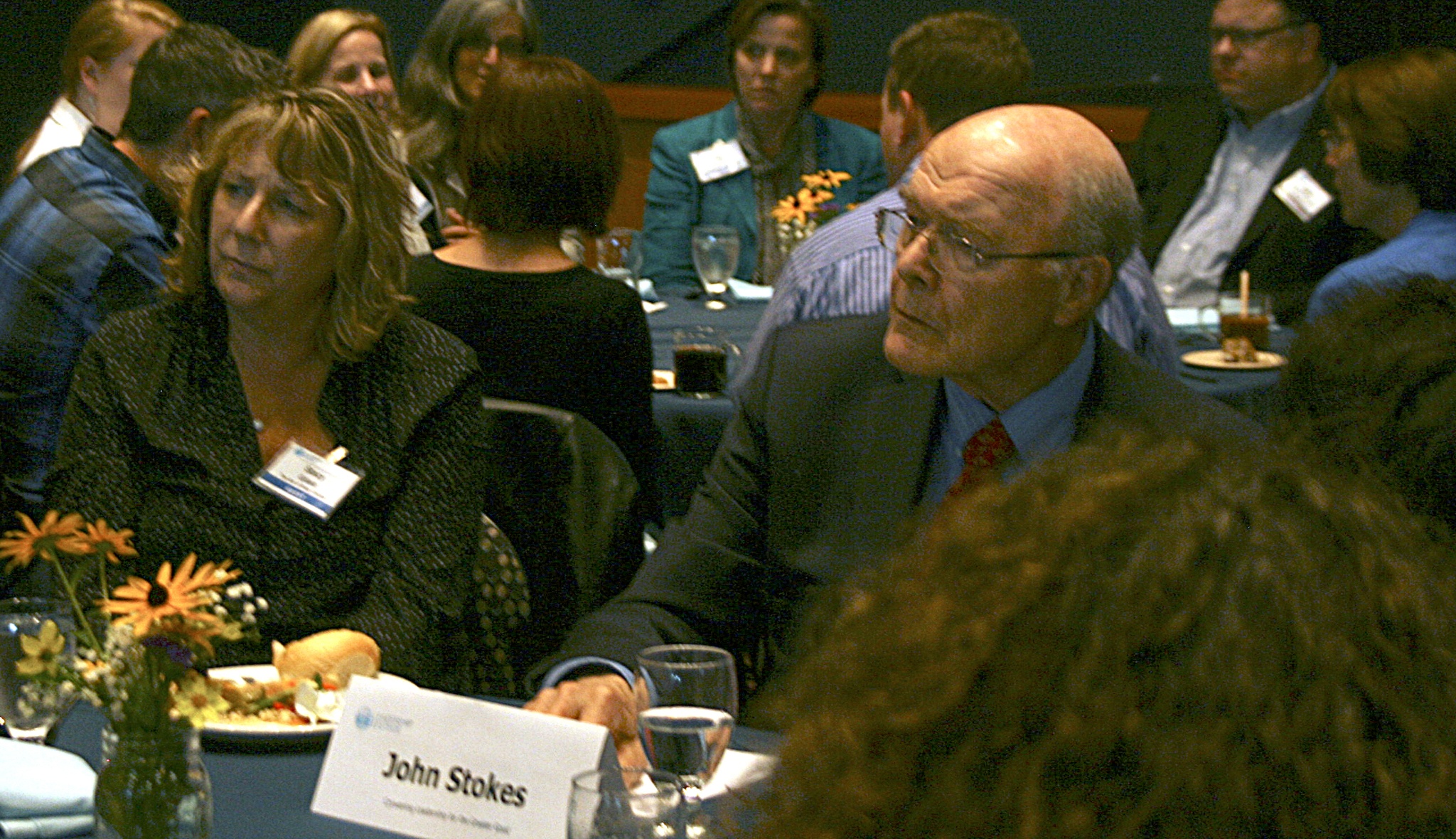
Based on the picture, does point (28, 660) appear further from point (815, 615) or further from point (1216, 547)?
point (1216, 547)

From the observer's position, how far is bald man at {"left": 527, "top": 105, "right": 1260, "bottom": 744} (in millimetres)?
2107

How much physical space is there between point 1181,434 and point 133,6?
4.09 metres

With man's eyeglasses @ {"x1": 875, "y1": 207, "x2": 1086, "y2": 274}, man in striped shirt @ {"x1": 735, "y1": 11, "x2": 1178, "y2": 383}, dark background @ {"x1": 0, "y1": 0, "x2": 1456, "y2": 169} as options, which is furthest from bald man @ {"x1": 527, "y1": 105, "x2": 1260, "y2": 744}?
dark background @ {"x1": 0, "y1": 0, "x2": 1456, "y2": 169}

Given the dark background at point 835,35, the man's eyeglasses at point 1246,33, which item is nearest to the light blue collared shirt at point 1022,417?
the man's eyeglasses at point 1246,33

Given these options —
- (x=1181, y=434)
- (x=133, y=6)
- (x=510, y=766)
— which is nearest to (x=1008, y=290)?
(x=510, y=766)

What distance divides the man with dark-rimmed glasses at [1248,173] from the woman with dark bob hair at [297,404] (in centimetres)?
309

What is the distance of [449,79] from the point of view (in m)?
5.14

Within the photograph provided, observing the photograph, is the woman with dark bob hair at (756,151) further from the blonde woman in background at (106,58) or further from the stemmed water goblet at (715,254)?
the blonde woman in background at (106,58)

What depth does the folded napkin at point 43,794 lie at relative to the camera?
1.33 meters

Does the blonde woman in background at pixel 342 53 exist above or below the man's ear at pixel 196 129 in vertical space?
below

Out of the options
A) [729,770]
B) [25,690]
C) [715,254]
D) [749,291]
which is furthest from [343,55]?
[729,770]

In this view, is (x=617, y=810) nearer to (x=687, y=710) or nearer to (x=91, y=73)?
(x=687, y=710)

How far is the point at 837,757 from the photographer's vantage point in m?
0.57

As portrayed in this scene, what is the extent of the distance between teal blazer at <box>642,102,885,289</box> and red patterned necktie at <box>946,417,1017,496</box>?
3185 mm
